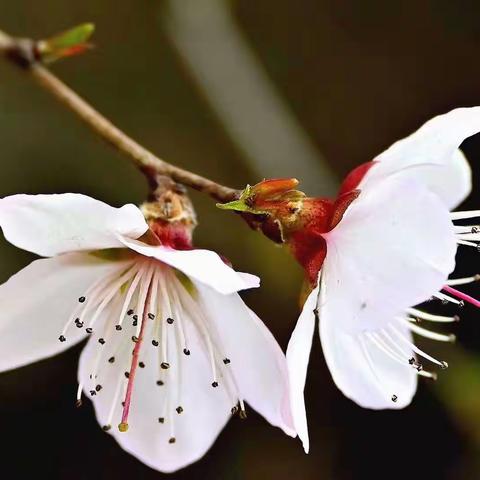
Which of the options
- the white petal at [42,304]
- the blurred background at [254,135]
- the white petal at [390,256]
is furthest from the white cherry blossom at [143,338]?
the blurred background at [254,135]

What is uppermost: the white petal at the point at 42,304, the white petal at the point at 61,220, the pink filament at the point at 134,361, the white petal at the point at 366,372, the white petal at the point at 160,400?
the white petal at the point at 61,220

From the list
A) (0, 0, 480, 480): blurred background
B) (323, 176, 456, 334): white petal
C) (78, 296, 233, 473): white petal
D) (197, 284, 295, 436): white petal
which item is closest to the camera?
(323, 176, 456, 334): white petal

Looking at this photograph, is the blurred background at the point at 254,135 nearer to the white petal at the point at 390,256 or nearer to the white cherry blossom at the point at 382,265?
the white cherry blossom at the point at 382,265

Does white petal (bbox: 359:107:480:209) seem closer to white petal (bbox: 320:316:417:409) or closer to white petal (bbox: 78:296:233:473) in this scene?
white petal (bbox: 320:316:417:409)

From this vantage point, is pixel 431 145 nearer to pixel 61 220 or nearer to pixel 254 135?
pixel 61 220

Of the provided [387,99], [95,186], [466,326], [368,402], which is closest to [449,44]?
[387,99]

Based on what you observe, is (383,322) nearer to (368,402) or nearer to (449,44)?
(368,402)

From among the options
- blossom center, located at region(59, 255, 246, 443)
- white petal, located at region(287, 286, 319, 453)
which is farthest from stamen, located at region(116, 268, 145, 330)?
white petal, located at region(287, 286, 319, 453)
